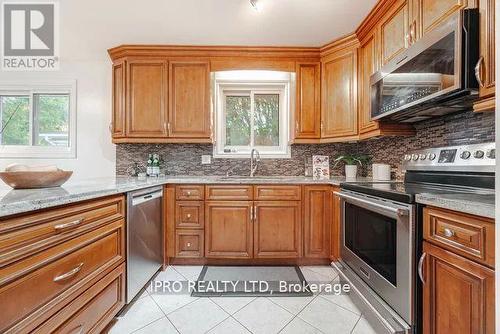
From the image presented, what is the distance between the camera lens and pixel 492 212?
2.77 ft

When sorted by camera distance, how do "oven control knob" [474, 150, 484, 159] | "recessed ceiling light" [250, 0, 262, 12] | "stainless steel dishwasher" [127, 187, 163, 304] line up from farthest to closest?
"recessed ceiling light" [250, 0, 262, 12] → "stainless steel dishwasher" [127, 187, 163, 304] → "oven control knob" [474, 150, 484, 159]

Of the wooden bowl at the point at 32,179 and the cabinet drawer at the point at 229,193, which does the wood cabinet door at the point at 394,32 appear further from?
the wooden bowl at the point at 32,179

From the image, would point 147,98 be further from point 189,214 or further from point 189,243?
point 189,243

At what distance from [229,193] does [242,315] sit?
1.07m

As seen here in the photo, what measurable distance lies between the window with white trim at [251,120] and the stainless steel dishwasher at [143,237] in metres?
1.11

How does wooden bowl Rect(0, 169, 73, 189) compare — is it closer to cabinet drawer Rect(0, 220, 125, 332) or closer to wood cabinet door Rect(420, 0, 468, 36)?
cabinet drawer Rect(0, 220, 125, 332)

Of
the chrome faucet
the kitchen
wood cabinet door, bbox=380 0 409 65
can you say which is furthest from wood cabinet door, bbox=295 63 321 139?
wood cabinet door, bbox=380 0 409 65

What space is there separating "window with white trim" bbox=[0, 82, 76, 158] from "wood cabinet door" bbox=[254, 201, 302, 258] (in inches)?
97.0

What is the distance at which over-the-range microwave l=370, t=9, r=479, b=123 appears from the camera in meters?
1.22

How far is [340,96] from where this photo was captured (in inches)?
103

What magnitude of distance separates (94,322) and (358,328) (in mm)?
1535

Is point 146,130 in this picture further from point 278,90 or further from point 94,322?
point 94,322

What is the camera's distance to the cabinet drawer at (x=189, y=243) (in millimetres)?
2414

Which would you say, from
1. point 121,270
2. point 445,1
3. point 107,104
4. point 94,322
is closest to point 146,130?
point 107,104
